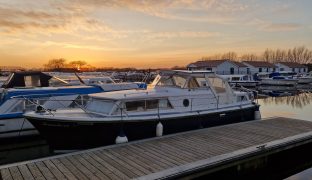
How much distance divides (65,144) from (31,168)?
7.86 feet

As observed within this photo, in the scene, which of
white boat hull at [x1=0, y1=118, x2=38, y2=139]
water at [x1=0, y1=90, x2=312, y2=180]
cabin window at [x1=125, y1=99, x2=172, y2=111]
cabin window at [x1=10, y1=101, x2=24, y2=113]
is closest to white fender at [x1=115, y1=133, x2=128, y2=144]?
cabin window at [x1=125, y1=99, x2=172, y2=111]

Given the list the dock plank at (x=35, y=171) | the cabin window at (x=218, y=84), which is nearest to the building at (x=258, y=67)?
the cabin window at (x=218, y=84)

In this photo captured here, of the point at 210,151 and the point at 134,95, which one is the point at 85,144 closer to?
the point at 134,95

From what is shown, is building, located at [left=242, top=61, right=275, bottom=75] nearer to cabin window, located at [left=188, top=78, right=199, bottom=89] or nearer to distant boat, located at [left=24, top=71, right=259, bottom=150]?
distant boat, located at [left=24, top=71, right=259, bottom=150]

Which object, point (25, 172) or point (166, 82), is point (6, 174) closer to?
point (25, 172)

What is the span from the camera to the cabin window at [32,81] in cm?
1775

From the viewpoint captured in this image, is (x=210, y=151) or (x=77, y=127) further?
(x=77, y=127)

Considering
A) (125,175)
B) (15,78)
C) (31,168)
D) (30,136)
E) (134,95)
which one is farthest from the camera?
(15,78)

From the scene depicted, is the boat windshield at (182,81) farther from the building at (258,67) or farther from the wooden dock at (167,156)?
the building at (258,67)

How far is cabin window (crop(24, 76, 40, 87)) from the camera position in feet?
58.2

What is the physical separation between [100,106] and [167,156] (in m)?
4.00

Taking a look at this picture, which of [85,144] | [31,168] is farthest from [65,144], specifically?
[31,168]

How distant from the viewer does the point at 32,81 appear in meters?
18.0

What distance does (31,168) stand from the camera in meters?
7.80
